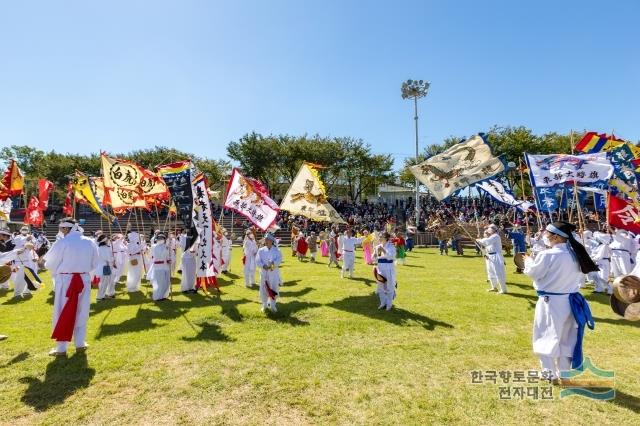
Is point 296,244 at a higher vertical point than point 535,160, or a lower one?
lower

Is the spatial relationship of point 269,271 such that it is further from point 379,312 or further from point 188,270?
point 188,270

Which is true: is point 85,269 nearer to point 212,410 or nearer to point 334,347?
point 212,410

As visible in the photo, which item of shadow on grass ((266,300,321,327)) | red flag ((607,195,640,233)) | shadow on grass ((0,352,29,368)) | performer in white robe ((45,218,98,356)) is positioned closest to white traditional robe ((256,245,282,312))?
shadow on grass ((266,300,321,327))

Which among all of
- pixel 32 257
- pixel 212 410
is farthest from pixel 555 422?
pixel 32 257

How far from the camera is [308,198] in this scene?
12.4 metres

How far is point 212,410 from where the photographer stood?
4.91m

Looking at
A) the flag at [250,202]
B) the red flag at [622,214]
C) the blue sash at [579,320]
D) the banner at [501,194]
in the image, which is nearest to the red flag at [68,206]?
the flag at [250,202]

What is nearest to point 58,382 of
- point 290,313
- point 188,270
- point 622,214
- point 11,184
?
point 290,313

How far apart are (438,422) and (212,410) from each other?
2912 millimetres

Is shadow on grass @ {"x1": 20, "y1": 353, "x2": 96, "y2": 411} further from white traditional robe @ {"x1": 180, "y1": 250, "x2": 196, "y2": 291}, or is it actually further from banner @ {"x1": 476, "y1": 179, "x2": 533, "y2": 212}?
banner @ {"x1": 476, "y1": 179, "x2": 533, "y2": 212}

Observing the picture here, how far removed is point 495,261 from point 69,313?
11.8m

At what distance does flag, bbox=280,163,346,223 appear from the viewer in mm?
12242

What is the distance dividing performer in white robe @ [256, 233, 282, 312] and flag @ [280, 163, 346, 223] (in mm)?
2517

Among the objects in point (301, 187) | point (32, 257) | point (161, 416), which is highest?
point (301, 187)
